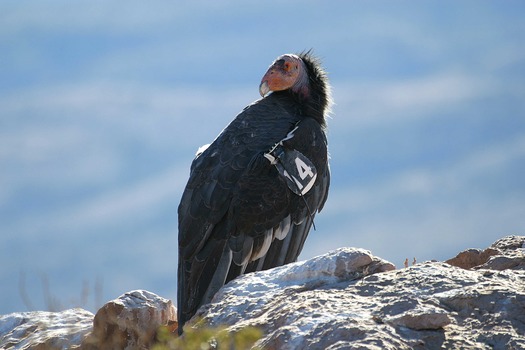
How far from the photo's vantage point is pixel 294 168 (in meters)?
7.54

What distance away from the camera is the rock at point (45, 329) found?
6473mm

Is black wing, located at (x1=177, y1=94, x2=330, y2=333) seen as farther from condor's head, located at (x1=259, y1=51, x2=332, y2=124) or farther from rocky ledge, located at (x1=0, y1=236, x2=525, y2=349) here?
rocky ledge, located at (x1=0, y1=236, x2=525, y2=349)

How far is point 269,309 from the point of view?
4.46 meters

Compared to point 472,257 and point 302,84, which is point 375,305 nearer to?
point 472,257

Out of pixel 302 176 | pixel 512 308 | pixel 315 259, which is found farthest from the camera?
pixel 302 176

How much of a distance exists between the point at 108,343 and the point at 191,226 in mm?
1255

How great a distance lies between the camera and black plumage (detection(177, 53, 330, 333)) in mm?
6863

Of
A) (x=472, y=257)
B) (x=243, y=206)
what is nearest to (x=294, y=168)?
(x=243, y=206)

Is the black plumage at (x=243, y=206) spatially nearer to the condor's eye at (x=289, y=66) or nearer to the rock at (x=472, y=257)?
the condor's eye at (x=289, y=66)

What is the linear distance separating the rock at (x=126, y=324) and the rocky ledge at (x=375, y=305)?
1.45 m

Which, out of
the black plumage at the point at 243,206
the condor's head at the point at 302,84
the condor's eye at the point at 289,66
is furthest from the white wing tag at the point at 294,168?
the condor's eye at the point at 289,66

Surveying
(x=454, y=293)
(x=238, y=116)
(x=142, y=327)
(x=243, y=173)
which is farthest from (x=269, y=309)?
(x=238, y=116)

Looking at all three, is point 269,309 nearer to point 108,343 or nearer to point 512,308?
point 512,308

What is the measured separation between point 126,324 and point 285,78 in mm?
4006
